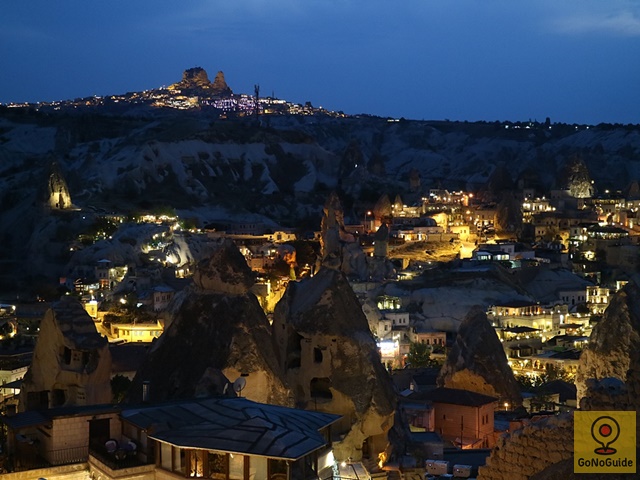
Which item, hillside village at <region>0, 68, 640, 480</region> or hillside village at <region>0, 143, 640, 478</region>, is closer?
hillside village at <region>0, 68, 640, 480</region>

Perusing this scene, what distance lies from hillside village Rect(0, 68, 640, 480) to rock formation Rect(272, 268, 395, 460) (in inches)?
1.8

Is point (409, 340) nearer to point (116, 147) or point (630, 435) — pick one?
point (630, 435)

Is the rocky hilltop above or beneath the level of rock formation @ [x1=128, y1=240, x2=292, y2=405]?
above

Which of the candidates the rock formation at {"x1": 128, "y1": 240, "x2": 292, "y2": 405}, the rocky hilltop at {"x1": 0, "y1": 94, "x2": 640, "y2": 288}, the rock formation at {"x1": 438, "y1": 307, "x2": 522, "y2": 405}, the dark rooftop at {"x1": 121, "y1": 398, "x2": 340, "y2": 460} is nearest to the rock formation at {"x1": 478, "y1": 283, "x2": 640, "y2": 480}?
the dark rooftop at {"x1": 121, "y1": 398, "x2": 340, "y2": 460}

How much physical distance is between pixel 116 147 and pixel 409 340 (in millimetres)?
65169

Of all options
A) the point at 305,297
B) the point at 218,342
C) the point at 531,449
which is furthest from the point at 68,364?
the point at 531,449

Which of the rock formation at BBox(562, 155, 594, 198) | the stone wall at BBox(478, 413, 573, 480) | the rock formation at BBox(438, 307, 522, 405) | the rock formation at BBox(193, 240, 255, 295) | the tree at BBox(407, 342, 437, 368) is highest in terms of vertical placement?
the rock formation at BBox(562, 155, 594, 198)

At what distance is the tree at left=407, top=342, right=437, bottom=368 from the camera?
166 feet

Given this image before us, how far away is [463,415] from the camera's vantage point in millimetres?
32406

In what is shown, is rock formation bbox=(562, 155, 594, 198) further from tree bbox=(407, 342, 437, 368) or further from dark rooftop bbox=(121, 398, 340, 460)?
dark rooftop bbox=(121, 398, 340, 460)

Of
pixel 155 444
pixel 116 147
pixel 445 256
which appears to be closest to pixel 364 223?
pixel 445 256

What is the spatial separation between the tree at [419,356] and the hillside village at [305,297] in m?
0.16

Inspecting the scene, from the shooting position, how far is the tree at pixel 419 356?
50656mm

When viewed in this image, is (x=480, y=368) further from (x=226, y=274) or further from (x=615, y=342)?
(x=226, y=274)
